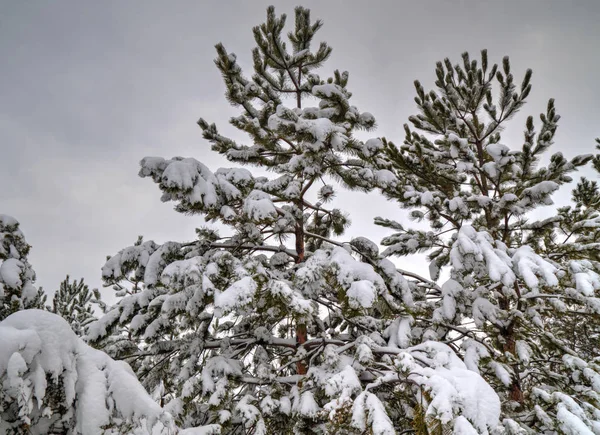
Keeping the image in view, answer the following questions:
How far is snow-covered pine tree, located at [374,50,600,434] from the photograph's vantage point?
11.3ft

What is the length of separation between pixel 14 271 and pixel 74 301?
32.8 ft

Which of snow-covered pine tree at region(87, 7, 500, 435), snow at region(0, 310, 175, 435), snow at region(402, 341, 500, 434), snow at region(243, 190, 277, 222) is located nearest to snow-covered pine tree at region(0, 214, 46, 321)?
snow-covered pine tree at region(87, 7, 500, 435)

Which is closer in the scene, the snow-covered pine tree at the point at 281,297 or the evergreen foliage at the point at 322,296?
the evergreen foliage at the point at 322,296

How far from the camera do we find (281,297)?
320 centimetres

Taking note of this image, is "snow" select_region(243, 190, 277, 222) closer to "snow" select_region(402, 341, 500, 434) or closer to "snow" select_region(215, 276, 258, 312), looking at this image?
"snow" select_region(215, 276, 258, 312)

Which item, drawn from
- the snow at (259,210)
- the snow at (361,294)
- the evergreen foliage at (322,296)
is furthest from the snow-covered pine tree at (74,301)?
the snow at (361,294)

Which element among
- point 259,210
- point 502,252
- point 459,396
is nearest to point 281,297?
point 259,210

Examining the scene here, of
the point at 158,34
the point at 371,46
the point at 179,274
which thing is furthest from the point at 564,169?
the point at 158,34

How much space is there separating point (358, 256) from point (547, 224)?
3.65 metres

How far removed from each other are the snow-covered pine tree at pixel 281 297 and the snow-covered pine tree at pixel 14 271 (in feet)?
2.92

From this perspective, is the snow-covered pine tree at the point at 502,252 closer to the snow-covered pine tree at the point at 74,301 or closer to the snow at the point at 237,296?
the snow at the point at 237,296

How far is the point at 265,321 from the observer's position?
225 inches

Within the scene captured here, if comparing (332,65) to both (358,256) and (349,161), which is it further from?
(358,256)

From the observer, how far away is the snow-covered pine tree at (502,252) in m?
3.44
